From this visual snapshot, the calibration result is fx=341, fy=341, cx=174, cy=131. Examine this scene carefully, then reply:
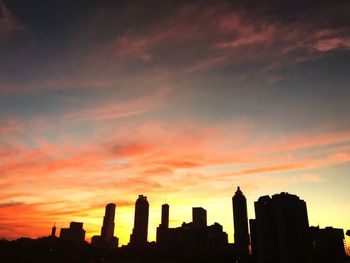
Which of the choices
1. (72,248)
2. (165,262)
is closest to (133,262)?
(165,262)

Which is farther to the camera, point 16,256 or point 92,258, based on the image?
point 92,258

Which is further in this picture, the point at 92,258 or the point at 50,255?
the point at 92,258

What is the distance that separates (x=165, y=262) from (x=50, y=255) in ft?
206

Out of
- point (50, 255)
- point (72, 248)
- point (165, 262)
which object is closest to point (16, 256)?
point (50, 255)

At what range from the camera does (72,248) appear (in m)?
197

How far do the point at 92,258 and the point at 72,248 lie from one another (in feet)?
46.0

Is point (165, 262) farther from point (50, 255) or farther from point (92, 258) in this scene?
point (50, 255)

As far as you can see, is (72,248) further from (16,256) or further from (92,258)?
(16,256)

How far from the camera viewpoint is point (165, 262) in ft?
639

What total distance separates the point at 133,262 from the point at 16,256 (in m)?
59.9

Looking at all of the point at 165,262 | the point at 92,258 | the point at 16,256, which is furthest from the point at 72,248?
the point at 165,262

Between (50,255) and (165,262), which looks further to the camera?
(165,262)

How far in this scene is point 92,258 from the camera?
193m

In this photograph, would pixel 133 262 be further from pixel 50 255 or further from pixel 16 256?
pixel 16 256
